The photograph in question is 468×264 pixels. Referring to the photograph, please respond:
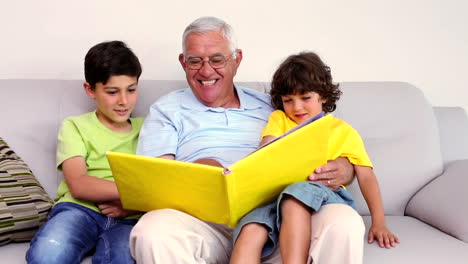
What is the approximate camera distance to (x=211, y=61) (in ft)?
6.57

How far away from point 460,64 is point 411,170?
0.87 meters

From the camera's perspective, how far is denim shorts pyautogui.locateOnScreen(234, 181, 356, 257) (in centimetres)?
151

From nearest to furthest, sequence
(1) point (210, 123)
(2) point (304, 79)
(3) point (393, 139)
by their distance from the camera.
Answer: (2) point (304, 79)
(1) point (210, 123)
(3) point (393, 139)

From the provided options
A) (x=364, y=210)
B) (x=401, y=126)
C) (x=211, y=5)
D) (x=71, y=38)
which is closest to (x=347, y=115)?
(x=401, y=126)

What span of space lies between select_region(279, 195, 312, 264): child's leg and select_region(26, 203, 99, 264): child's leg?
63 centimetres

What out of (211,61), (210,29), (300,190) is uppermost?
(210,29)

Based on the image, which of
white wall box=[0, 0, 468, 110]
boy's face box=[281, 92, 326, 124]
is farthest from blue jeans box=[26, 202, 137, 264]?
white wall box=[0, 0, 468, 110]

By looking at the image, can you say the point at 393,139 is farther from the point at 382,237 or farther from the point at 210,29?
the point at 210,29

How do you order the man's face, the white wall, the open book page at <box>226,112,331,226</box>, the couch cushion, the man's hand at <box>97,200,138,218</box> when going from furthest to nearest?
the white wall < the couch cushion < the man's face < the man's hand at <box>97,200,138,218</box> < the open book page at <box>226,112,331,226</box>

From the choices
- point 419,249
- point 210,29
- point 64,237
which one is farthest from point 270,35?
point 64,237

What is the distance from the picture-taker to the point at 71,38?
2.39m

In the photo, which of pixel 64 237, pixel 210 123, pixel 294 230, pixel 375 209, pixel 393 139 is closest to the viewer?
pixel 294 230

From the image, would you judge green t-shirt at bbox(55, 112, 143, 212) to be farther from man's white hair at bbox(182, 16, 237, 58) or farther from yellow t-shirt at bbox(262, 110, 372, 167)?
yellow t-shirt at bbox(262, 110, 372, 167)

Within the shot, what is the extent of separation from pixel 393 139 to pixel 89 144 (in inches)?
46.6
